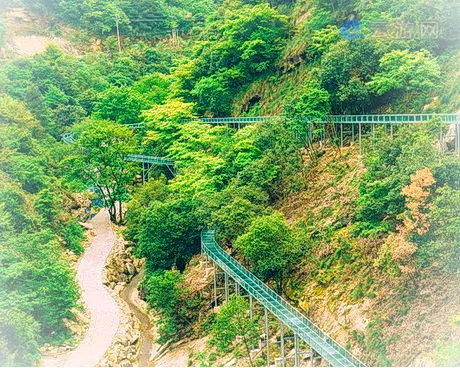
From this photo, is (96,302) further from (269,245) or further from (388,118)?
(388,118)

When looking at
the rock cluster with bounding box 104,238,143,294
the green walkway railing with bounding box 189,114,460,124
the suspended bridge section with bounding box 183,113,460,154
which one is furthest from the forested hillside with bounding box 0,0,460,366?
the rock cluster with bounding box 104,238,143,294

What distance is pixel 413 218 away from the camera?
27.9 meters

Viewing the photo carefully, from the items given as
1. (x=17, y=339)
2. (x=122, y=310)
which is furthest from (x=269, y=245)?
(x=17, y=339)

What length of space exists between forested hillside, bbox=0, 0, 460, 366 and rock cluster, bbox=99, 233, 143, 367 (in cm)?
194

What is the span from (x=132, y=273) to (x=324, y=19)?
22.6m

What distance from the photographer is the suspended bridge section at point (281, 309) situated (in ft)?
85.0

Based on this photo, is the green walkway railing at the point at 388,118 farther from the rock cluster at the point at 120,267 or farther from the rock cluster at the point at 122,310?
the rock cluster at the point at 122,310

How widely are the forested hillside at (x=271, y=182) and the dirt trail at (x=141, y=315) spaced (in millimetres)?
1046

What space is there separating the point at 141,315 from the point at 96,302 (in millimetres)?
2776

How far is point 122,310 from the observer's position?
4091 cm

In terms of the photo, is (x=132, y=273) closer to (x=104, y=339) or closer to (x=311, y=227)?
(x=104, y=339)

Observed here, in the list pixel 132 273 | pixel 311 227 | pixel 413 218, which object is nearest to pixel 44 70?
pixel 132 273

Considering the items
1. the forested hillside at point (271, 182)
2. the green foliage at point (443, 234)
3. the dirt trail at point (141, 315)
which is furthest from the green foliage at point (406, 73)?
the dirt trail at point (141, 315)

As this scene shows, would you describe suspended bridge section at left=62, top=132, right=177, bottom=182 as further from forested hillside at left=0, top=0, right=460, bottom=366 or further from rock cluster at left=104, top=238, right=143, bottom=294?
rock cluster at left=104, top=238, right=143, bottom=294
